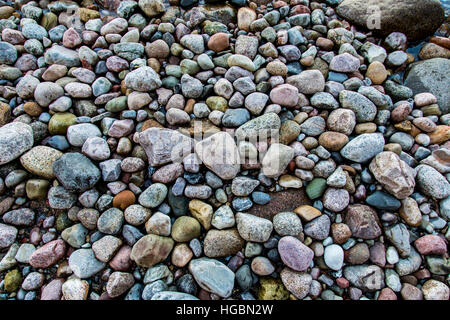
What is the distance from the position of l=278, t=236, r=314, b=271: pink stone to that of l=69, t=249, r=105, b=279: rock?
967 mm

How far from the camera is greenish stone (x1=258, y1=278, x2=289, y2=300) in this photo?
1.33 meters

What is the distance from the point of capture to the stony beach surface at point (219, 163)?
138 centimetres

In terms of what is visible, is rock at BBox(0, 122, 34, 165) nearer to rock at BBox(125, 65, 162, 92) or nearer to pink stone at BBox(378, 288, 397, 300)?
rock at BBox(125, 65, 162, 92)

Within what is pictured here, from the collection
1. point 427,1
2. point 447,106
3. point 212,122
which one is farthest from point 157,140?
point 427,1

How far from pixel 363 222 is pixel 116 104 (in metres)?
1.67

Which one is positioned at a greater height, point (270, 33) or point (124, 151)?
point (270, 33)

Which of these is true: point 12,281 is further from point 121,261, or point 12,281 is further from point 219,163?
point 219,163

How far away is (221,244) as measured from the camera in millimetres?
1397

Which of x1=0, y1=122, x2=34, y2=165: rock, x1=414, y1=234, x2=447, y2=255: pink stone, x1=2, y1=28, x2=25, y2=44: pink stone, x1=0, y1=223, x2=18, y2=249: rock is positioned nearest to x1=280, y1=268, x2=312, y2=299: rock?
x1=414, y1=234, x2=447, y2=255: pink stone

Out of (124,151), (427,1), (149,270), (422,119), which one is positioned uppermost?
(427,1)

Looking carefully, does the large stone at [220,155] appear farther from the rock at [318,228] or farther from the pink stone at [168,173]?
the rock at [318,228]

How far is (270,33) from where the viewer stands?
195 centimetres

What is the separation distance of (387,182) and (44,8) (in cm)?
294

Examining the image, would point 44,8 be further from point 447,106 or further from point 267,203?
point 447,106
